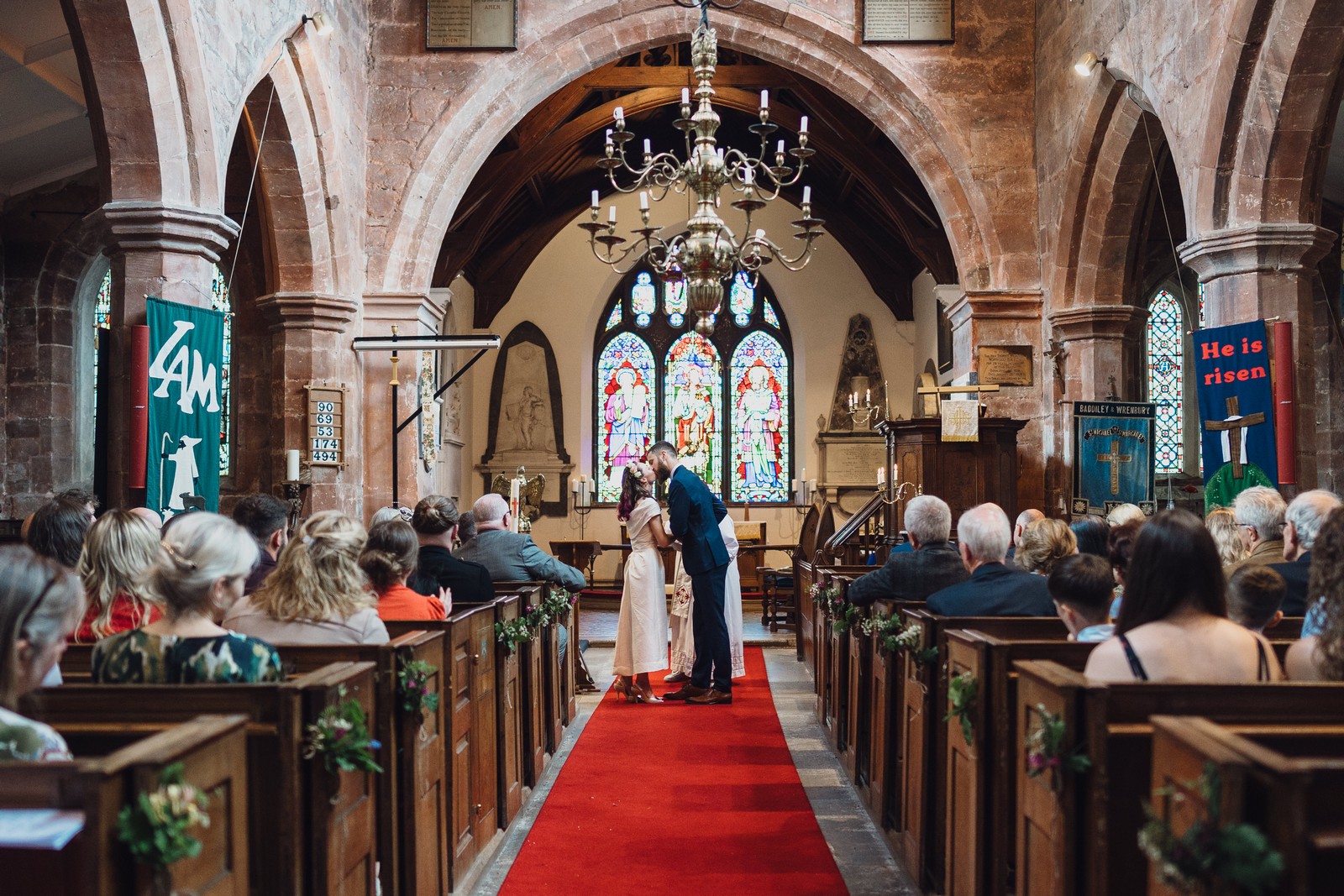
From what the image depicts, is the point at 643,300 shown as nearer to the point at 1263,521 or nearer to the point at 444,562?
the point at 444,562

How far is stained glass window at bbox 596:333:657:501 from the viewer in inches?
672

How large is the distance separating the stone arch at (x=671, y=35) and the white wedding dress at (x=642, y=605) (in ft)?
11.6

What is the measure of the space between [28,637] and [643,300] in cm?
1576

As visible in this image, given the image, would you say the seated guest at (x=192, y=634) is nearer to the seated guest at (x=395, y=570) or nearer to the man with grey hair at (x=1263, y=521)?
the seated guest at (x=395, y=570)

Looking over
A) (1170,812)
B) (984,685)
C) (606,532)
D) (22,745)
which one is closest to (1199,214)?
(984,685)

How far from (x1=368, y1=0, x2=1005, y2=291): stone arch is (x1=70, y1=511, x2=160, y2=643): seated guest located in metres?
6.43

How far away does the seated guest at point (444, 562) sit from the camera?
4398 mm

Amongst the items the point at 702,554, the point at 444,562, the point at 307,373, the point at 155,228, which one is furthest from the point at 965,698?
the point at 307,373

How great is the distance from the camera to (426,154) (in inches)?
363

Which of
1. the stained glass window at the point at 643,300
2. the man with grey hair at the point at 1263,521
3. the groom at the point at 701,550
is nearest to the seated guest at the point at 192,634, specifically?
the man with grey hair at the point at 1263,521

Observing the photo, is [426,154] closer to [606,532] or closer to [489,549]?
[489,549]

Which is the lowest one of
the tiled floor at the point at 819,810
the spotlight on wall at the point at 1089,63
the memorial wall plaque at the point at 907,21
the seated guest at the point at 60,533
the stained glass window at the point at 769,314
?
the tiled floor at the point at 819,810

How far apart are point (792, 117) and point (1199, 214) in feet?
22.3

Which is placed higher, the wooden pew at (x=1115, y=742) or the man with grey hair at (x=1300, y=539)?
the man with grey hair at (x=1300, y=539)
